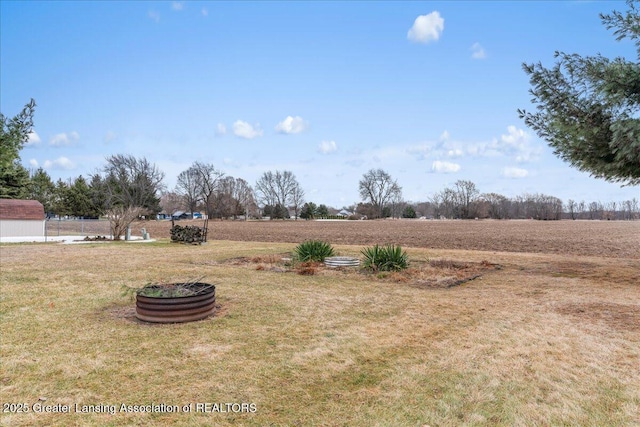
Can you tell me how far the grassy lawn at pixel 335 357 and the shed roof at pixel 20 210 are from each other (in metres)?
→ 19.7

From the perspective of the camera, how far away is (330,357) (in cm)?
441

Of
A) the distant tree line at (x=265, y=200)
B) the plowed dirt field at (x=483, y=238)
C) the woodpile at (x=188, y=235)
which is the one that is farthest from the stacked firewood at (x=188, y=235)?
the distant tree line at (x=265, y=200)

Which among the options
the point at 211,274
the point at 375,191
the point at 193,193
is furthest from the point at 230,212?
the point at 211,274

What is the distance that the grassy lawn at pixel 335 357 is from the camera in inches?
128

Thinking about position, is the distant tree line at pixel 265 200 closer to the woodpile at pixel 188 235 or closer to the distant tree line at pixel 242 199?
the distant tree line at pixel 242 199

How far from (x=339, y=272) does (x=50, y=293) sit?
255 inches

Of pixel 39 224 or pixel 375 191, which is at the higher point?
pixel 375 191

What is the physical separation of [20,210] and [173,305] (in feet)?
81.6

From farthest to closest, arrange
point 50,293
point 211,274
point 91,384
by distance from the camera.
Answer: point 211,274 → point 50,293 → point 91,384

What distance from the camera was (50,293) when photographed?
772cm

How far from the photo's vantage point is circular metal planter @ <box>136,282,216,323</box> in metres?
5.65

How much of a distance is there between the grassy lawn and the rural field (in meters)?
0.02

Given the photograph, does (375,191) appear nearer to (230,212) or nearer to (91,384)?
(230,212)

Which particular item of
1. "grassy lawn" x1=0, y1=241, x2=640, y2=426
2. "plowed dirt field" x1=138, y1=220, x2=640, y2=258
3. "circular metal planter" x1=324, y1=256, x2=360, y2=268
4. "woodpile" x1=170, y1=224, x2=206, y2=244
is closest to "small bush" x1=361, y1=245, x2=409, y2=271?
"circular metal planter" x1=324, y1=256, x2=360, y2=268
